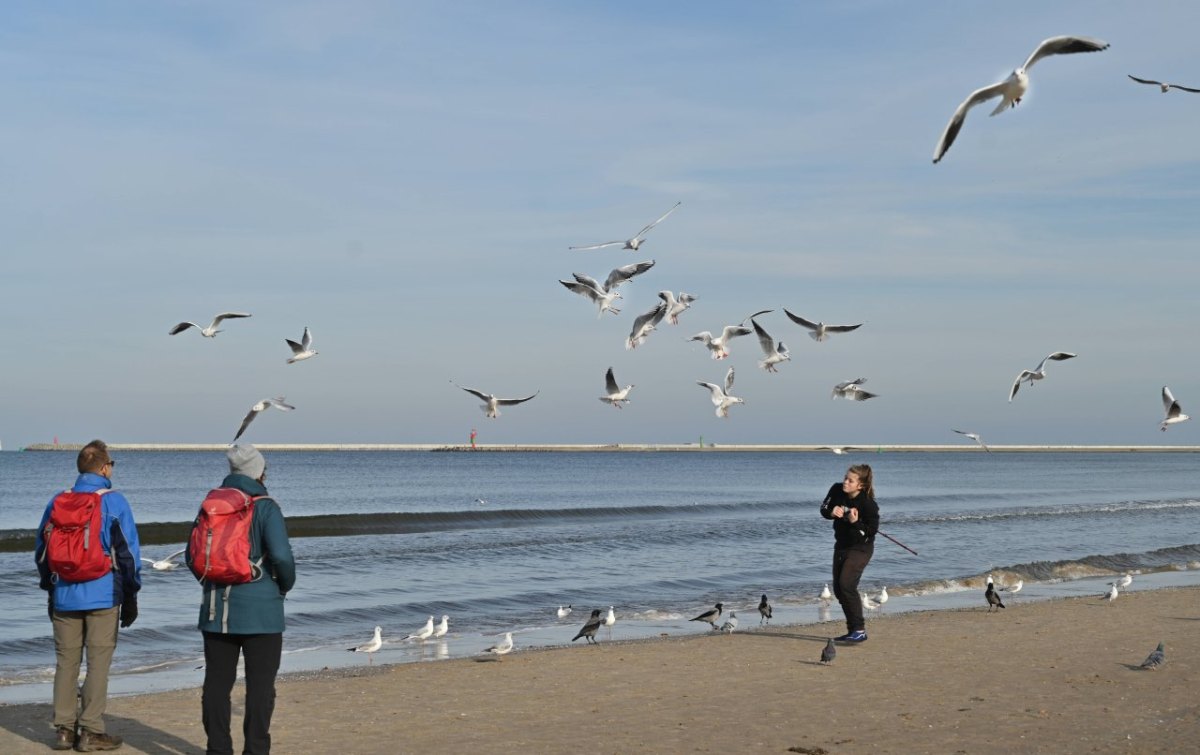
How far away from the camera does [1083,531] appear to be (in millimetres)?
32875

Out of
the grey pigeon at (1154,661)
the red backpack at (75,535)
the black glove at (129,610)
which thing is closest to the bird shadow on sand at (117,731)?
the black glove at (129,610)

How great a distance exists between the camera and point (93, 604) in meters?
6.93

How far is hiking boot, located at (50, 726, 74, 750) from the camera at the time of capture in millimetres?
7309

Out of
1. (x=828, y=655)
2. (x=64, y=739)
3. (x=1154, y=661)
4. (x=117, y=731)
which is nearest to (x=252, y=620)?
(x=64, y=739)

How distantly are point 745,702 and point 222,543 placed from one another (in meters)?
4.45

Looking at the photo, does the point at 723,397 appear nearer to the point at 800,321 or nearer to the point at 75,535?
the point at 800,321

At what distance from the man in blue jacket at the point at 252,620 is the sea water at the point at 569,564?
4995 mm

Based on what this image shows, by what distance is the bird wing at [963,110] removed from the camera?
9086 mm

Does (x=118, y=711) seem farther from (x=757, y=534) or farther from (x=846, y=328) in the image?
(x=757, y=534)

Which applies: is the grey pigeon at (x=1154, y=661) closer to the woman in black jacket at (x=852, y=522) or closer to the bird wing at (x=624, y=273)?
the woman in black jacket at (x=852, y=522)

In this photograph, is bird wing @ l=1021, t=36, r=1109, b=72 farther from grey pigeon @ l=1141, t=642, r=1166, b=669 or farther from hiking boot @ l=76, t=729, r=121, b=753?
hiking boot @ l=76, t=729, r=121, b=753

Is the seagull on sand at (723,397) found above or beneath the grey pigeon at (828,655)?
above

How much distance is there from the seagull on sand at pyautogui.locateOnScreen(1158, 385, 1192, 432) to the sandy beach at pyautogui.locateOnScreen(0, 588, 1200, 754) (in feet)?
14.9

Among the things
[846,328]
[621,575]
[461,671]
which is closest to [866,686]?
[461,671]
